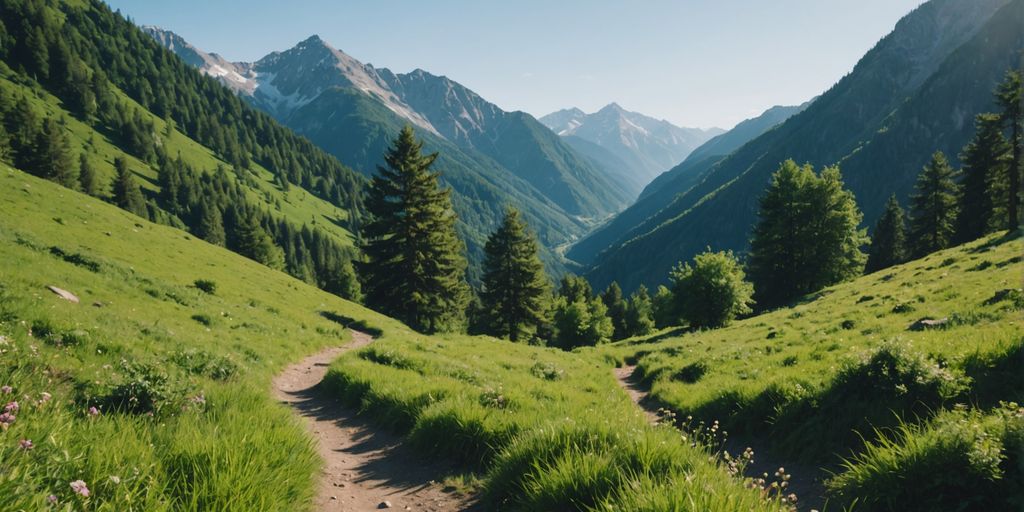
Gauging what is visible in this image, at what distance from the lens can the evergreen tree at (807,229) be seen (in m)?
41.4

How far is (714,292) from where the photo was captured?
34.9 m

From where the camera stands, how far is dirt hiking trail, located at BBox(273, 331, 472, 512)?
231 inches

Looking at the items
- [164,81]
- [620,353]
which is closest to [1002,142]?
[620,353]

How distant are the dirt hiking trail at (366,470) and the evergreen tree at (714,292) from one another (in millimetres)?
30882

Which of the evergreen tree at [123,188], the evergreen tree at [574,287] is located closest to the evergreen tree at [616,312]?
the evergreen tree at [574,287]

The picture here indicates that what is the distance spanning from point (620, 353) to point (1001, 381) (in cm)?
2138

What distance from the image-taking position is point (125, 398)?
6.23 metres

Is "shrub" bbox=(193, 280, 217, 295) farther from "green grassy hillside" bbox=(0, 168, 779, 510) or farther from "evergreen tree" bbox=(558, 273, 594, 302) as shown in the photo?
"evergreen tree" bbox=(558, 273, 594, 302)

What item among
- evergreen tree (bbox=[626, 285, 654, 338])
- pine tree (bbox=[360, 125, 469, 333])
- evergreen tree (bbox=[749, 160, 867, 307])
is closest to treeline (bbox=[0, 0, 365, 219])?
pine tree (bbox=[360, 125, 469, 333])

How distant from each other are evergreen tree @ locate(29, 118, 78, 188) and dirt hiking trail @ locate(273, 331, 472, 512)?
10129cm

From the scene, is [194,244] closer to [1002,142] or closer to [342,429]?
Result: [342,429]

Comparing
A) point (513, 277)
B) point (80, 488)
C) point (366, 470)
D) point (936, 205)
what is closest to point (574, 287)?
point (513, 277)

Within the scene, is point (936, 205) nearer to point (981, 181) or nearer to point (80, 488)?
point (981, 181)

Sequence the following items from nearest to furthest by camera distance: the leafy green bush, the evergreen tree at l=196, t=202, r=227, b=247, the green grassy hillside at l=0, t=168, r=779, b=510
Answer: the green grassy hillside at l=0, t=168, r=779, b=510 → the leafy green bush → the evergreen tree at l=196, t=202, r=227, b=247
